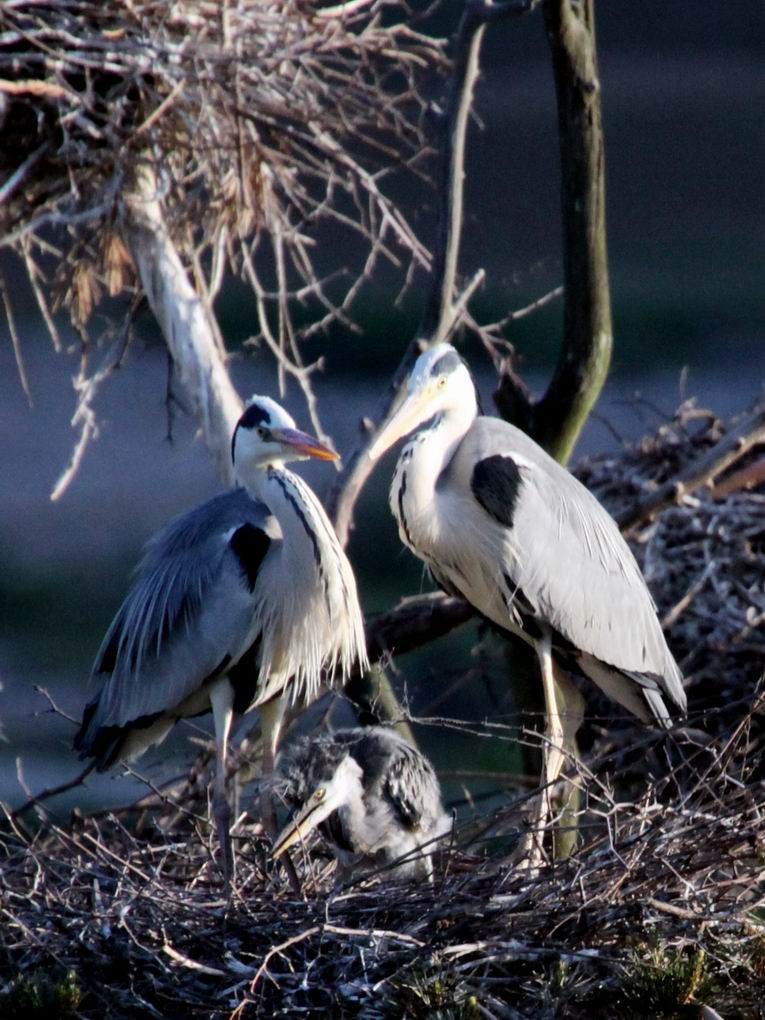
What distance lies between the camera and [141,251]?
15.8 feet

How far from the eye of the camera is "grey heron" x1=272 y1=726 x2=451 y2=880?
146 inches

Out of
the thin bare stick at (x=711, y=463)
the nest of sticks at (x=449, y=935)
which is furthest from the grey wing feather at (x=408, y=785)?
the thin bare stick at (x=711, y=463)

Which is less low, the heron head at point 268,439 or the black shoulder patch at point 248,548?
the heron head at point 268,439

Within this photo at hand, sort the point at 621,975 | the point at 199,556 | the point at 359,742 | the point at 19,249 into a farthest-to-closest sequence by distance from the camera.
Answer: the point at 19,249
the point at 199,556
the point at 359,742
the point at 621,975

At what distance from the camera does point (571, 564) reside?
167 inches

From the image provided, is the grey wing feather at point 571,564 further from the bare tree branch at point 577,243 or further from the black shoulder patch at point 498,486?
the bare tree branch at point 577,243

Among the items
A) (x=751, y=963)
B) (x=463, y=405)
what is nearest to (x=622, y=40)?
(x=463, y=405)

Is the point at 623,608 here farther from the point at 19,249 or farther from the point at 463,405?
the point at 19,249

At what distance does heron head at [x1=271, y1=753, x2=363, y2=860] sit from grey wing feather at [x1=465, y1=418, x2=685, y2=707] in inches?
27.3

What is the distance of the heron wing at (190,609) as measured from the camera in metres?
4.18

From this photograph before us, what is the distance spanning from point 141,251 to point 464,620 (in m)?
1.26

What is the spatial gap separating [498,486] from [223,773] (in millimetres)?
852

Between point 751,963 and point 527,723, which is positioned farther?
point 527,723

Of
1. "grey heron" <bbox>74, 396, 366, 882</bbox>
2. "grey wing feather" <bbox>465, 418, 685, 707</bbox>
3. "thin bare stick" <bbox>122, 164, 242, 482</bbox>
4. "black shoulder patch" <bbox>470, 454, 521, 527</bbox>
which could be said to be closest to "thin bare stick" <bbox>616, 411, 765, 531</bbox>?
"grey wing feather" <bbox>465, 418, 685, 707</bbox>
